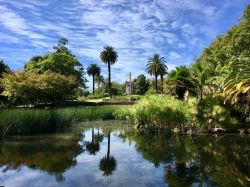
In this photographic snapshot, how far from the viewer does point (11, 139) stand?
21.5 meters

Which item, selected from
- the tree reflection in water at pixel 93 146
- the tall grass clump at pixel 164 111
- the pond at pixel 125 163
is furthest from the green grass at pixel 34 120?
the tall grass clump at pixel 164 111

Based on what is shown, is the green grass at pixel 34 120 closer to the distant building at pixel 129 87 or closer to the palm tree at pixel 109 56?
the palm tree at pixel 109 56

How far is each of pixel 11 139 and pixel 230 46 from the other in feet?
77.0

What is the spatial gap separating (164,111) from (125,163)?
40.3 ft

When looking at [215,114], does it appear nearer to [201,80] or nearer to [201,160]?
[201,80]

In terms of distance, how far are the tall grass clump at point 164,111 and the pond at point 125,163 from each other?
5402 mm

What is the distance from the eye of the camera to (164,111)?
85.3 feet

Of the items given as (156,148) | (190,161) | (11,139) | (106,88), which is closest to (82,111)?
(11,139)

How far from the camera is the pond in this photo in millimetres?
11062

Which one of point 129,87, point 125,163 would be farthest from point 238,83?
point 129,87

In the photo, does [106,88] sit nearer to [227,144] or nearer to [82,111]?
[82,111]

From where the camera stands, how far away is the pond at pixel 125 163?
36.3 feet

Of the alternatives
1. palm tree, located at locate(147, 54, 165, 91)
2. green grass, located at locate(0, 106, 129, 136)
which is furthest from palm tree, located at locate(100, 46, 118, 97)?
green grass, located at locate(0, 106, 129, 136)

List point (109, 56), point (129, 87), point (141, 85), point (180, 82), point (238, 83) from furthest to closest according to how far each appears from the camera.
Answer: point (129, 87) → point (141, 85) → point (109, 56) → point (180, 82) → point (238, 83)
